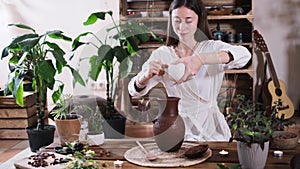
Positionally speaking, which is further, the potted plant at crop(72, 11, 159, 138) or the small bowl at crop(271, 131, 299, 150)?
the potted plant at crop(72, 11, 159, 138)

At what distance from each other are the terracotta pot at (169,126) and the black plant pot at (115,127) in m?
0.99

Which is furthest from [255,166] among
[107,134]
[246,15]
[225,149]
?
[246,15]

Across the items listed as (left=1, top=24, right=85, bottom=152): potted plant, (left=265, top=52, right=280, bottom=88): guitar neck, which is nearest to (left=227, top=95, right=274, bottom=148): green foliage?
(left=1, top=24, right=85, bottom=152): potted plant

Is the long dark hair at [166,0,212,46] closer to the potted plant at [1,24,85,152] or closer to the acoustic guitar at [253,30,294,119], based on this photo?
the potted plant at [1,24,85,152]

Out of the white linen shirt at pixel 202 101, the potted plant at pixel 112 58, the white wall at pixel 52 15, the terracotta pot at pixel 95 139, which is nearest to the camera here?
the terracotta pot at pixel 95 139

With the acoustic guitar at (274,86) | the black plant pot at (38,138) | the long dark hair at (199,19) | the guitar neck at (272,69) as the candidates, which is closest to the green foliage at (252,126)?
the long dark hair at (199,19)

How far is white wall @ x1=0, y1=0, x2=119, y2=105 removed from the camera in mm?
4555

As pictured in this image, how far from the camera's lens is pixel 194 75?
6.68 ft

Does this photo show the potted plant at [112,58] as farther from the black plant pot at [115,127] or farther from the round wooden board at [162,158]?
the round wooden board at [162,158]

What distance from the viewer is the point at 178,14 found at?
6.63 ft

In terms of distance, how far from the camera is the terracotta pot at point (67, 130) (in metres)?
1.95

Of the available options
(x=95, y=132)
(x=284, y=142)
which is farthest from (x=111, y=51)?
(x=284, y=142)

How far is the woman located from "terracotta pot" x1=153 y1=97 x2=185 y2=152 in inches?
12.1

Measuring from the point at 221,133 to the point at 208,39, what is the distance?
0.51 m
